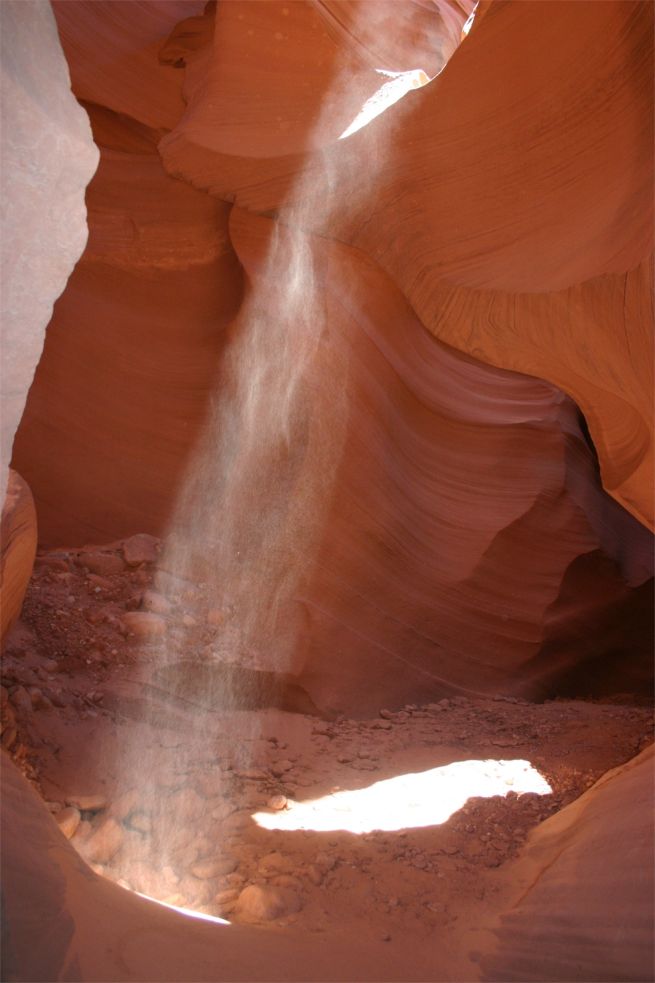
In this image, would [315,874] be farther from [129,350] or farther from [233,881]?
[129,350]

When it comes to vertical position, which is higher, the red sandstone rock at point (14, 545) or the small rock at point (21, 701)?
the red sandstone rock at point (14, 545)

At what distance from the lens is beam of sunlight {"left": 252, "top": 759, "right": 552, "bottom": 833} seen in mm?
3363

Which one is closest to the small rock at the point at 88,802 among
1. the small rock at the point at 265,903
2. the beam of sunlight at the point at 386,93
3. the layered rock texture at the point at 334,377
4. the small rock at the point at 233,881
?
the small rock at the point at 233,881

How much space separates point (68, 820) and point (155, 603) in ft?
5.72

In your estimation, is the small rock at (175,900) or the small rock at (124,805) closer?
the small rock at (175,900)

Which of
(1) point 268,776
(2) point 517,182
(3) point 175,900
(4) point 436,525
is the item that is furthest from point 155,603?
(2) point 517,182

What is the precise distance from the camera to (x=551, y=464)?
228 inches

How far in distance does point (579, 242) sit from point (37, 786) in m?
2.85

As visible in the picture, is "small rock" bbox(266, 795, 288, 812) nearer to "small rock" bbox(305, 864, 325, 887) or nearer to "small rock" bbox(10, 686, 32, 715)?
"small rock" bbox(305, 864, 325, 887)

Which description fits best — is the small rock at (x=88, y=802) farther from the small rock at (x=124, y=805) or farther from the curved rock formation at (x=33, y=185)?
the curved rock formation at (x=33, y=185)

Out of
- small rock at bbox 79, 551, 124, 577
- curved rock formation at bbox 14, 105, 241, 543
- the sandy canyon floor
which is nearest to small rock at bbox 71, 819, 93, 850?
the sandy canyon floor

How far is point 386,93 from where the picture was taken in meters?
4.07

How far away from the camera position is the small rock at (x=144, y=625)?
4484 mm

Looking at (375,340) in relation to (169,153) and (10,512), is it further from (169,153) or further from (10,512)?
(10,512)
